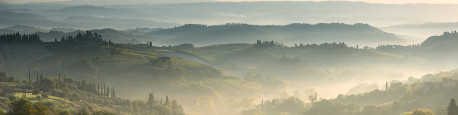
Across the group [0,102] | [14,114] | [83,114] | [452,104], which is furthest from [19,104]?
[452,104]

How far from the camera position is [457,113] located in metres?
182

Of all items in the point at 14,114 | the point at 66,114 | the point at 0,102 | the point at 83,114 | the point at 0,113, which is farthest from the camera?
the point at 0,102

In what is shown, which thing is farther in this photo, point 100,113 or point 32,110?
point 100,113

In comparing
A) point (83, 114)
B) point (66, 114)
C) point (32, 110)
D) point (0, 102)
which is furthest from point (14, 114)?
point (0, 102)

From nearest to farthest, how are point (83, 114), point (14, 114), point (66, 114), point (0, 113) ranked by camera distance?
1. point (0, 113)
2. point (14, 114)
3. point (66, 114)
4. point (83, 114)

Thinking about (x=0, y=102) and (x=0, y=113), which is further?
(x=0, y=102)

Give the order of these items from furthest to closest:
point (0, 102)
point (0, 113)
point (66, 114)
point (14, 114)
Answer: point (0, 102) → point (66, 114) → point (14, 114) → point (0, 113)

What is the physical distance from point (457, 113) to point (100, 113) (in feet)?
478

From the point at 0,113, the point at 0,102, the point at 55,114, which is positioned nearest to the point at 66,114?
the point at 55,114

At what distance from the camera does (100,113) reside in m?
183

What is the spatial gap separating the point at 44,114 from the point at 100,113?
114ft

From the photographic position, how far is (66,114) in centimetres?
16975

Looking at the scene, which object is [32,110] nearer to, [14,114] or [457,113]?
[14,114]

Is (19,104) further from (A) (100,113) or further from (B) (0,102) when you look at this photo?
(B) (0,102)
